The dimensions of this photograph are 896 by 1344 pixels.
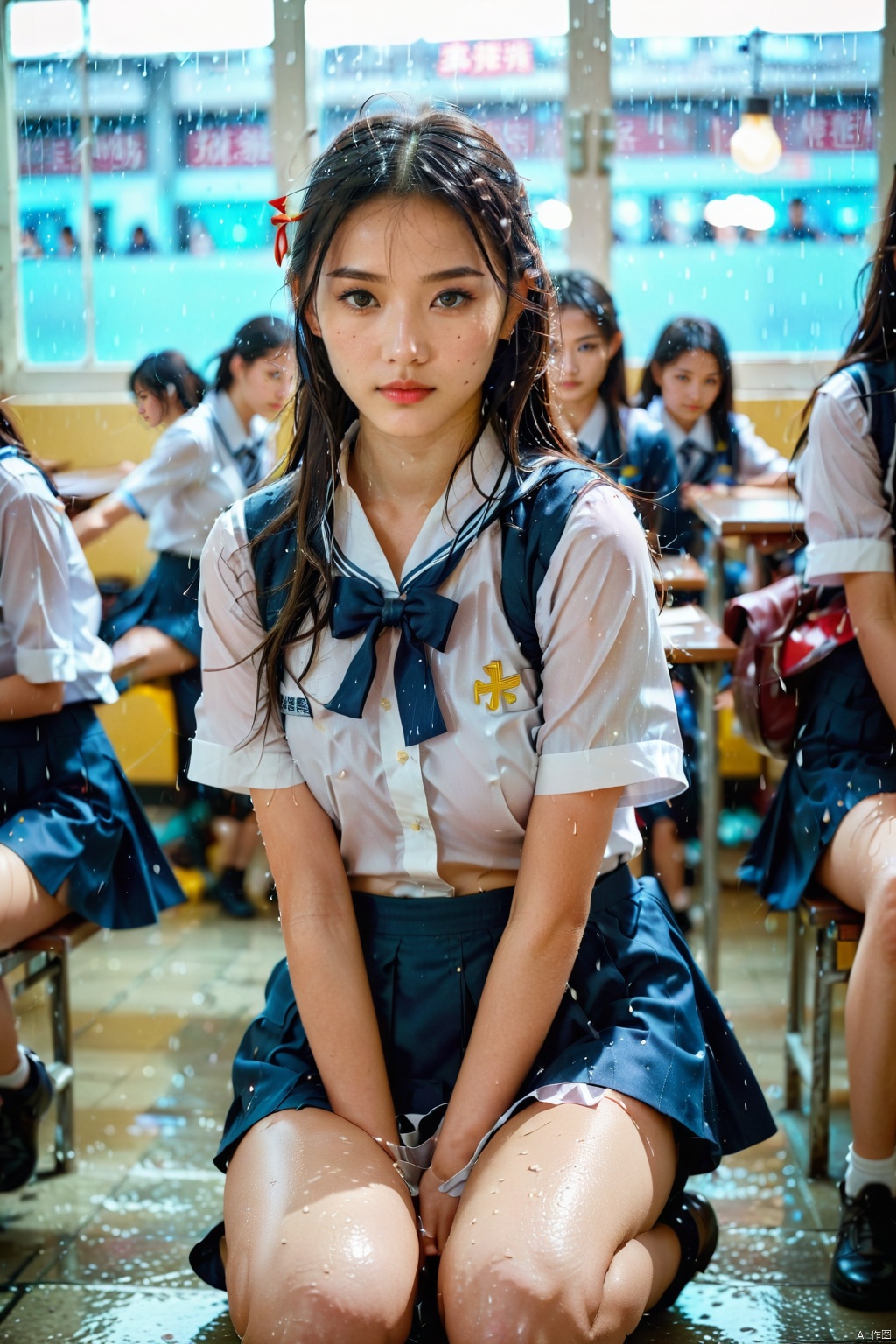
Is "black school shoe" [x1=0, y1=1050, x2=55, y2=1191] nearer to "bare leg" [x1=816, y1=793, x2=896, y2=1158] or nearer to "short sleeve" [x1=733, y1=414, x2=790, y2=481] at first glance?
"bare leg" [x1=816, y1=793, x2=896, y2=1158]

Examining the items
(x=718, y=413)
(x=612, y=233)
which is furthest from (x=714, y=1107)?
(x=612, y=233)

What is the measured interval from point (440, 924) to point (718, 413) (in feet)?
8.20

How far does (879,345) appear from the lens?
1947 mm

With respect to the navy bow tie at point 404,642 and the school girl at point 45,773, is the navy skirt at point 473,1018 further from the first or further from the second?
the school girl at point 45,773

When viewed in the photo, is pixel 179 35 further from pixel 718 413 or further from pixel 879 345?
pixel 879 345

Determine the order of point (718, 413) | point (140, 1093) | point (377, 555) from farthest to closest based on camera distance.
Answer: point (718, 413)
point (140, 1093)
point (377, 555)

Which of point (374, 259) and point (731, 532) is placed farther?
point (731, 532)

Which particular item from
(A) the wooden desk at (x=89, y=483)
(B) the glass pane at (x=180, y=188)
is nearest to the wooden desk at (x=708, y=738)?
(A) the wooden desk at (x=89, y=483)

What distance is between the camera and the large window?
4.52m

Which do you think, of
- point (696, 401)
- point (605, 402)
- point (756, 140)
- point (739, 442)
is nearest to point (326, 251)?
point (605, 402)

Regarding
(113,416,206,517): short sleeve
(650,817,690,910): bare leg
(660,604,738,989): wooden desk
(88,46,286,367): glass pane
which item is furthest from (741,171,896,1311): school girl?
(88,46,286,367): glass pane

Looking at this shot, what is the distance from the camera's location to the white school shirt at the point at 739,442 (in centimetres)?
368

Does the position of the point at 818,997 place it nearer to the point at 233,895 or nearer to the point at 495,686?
the point at 495,686

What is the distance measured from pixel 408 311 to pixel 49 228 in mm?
3600
